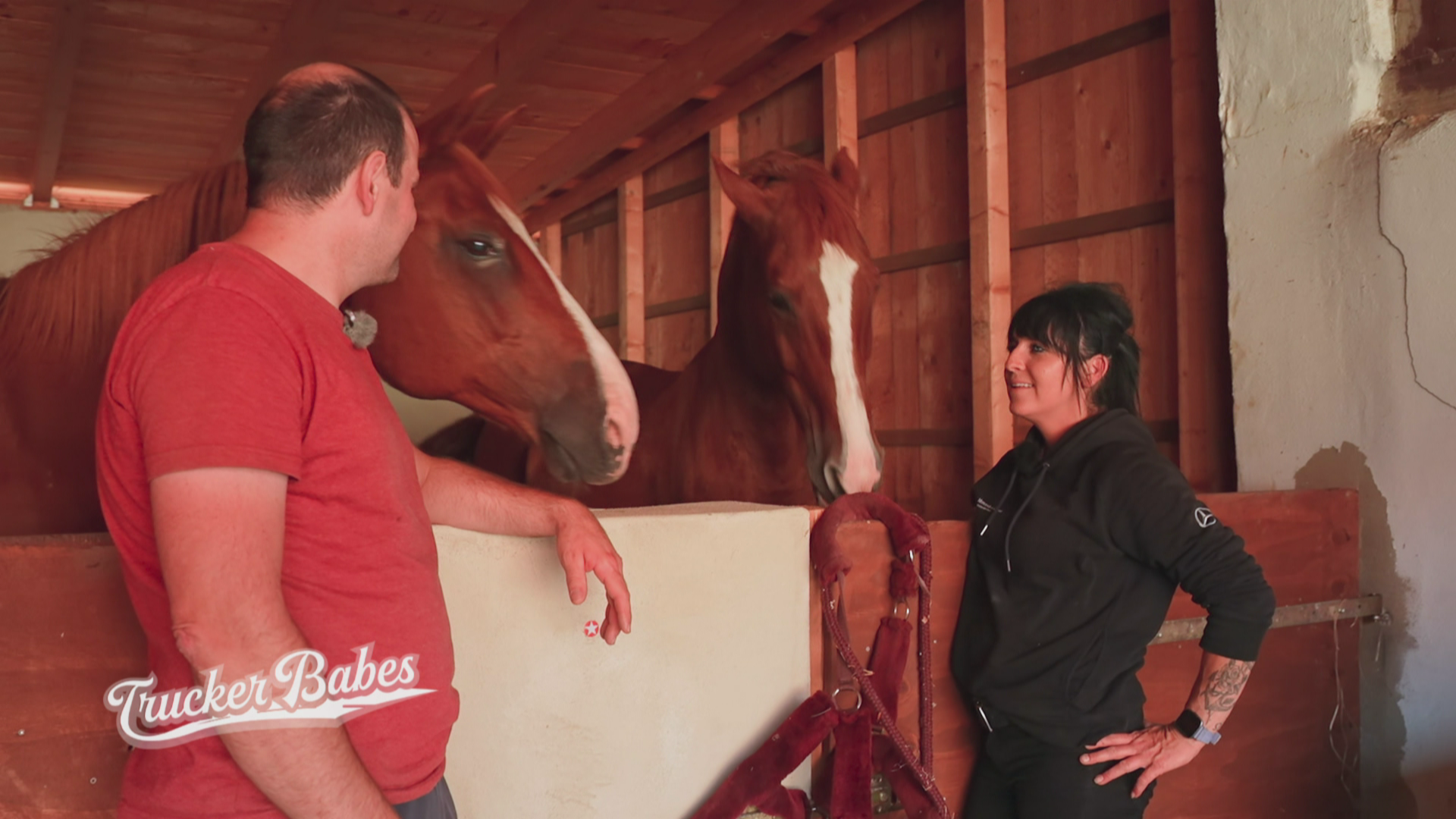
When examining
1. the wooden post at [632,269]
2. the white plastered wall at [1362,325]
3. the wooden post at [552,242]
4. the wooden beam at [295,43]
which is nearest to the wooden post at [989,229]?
the white plastered wall at [1362,325]

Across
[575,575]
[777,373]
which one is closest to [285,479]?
[575,575]

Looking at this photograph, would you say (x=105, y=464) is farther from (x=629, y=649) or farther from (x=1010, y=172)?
(x=1010, y=172)

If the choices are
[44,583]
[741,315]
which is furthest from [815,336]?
[44,583]

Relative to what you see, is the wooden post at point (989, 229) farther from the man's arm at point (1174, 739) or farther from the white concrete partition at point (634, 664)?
the white concrete partition at point (634, 664)

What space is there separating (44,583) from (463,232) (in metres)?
0.90

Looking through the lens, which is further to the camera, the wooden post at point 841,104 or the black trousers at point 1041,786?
the wooden post at point 841,104

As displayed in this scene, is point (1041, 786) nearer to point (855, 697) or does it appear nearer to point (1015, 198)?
point (855, 697)

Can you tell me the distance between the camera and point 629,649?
135 centimetres

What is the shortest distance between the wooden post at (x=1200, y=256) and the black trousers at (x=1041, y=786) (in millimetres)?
1726

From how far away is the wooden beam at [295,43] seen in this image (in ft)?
12.0

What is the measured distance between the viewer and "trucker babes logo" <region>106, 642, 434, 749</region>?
771mm

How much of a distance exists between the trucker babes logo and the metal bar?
147 centimetres

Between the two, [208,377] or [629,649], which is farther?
[629,649]

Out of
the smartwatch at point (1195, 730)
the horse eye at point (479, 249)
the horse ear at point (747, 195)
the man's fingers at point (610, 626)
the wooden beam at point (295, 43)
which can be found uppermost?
the wooden beam at point (295, 43)
